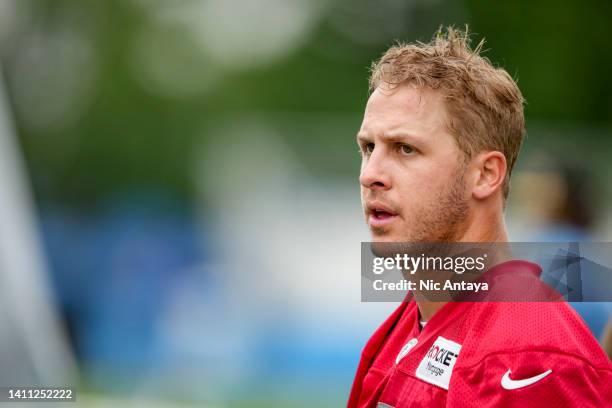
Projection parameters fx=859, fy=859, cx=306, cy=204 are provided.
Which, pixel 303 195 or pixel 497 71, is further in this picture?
pixel 303 195

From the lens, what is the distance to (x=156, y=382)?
8609 millimetres

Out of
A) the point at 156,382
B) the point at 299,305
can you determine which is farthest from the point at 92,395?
the point at 299,305

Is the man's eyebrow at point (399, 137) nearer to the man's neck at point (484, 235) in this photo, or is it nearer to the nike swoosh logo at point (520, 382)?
the man's neck at point (484, 235)

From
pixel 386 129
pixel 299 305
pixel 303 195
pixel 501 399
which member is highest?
pixel 303 195

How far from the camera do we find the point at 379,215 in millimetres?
2285

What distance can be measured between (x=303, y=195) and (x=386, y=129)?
736 cm

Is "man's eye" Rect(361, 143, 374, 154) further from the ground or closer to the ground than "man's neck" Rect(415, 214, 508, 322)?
further from the ground

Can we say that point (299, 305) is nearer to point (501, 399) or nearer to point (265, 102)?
point (265, 102)

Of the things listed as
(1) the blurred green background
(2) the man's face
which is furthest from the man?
(1) the blurred green background

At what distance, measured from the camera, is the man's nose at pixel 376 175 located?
2244 mm

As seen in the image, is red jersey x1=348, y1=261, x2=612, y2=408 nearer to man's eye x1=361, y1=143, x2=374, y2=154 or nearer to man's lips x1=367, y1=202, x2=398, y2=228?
man's lips x1=367, y1=202, x2=398, y2=228

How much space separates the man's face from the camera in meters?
2.22

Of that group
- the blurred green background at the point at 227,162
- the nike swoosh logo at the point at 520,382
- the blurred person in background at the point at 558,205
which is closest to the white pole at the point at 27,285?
the blurred green background at the point at 227,162

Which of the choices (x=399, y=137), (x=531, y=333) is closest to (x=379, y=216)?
(x=399, y=137)
